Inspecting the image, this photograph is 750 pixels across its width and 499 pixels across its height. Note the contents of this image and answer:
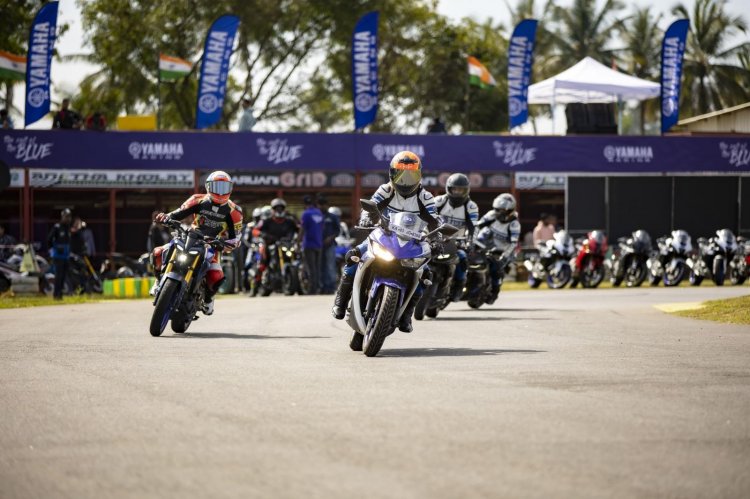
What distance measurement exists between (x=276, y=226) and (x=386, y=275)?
16.4 metres

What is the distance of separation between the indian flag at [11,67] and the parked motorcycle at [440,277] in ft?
69.2

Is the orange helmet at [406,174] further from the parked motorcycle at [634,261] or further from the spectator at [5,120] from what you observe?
the spectator at [5,120]

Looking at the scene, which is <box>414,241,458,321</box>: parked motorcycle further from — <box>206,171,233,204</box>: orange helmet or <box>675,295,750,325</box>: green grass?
<box>675,295,750,325</box>: green grass

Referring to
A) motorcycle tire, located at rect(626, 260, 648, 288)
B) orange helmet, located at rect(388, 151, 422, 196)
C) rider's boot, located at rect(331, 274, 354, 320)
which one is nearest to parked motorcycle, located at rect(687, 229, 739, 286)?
motorcycle tire, located at rect(626, 260, 648, 288)

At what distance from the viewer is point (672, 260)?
108 feet

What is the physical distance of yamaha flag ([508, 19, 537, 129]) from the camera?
127ft

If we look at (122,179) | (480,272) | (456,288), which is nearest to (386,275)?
(456,288)

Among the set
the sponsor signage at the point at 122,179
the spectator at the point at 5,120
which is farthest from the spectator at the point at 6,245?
the spectator at the point at 5,120

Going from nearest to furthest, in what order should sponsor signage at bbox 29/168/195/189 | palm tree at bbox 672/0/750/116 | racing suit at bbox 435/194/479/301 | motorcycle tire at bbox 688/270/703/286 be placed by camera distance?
racing suit at bbox 435/194/479/301
motorcycle tire at bbox 688/270/703/286
sponsor signage at bbox 29/168/195/189
palm tree at bbox 672/0/750/116

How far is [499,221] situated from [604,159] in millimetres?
15400

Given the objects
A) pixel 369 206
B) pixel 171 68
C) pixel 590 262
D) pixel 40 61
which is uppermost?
pixel 171 68

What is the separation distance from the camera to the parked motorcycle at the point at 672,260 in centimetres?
3272

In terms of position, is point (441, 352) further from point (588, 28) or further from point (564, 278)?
point (588, 28)

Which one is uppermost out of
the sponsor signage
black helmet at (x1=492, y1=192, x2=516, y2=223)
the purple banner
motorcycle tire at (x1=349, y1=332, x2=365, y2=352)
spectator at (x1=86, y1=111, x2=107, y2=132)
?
spectator at (x1=86, y1=111, x2=107, y2=132)
